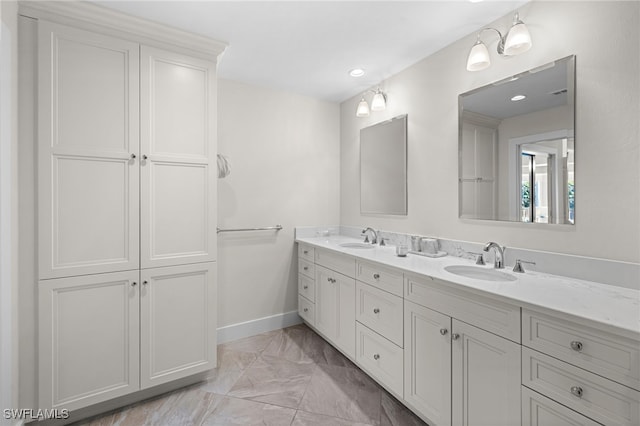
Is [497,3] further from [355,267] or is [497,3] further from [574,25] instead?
[355,267]

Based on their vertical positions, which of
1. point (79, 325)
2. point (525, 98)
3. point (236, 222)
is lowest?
point (79, 325)

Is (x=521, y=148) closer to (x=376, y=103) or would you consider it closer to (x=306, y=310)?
(x=376, y=103)

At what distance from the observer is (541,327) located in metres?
1.12

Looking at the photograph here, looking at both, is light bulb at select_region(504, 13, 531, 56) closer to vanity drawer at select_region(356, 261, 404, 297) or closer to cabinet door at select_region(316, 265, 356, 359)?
vanity drawer at select_region(356, 261, 404, 297)

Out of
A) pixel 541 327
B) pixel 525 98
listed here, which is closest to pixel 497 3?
pixel 525 98

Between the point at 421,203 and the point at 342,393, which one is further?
the point at 421,203

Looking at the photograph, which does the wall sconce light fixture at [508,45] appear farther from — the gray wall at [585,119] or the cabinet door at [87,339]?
the cabinet door at [87,339]

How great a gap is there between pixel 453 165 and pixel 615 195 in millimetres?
889

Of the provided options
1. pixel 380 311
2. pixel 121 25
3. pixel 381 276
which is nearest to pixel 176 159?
pixel 121 25

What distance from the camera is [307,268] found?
2857 millimetres

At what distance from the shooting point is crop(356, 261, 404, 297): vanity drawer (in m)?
1.78

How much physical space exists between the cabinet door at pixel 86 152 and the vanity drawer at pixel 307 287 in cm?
144

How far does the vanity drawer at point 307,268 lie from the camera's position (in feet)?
9.03

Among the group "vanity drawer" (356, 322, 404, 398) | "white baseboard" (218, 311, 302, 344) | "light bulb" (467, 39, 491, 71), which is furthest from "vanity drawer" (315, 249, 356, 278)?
"light bulb" (467, 39, 491, 71)
